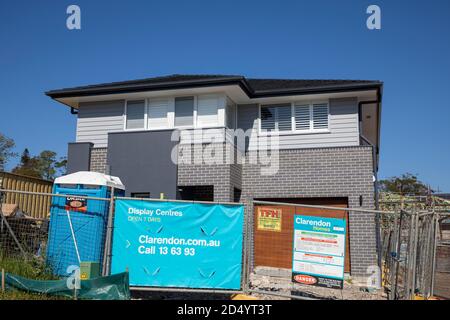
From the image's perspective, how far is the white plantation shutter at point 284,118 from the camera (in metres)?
16.0

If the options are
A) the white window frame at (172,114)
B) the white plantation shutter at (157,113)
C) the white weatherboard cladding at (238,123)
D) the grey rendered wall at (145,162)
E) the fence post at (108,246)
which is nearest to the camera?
the fence post at (108,246)

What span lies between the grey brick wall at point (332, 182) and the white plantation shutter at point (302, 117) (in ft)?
3.72

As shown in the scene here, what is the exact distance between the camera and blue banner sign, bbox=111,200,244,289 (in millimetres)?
9086

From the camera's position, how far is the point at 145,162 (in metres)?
14.8

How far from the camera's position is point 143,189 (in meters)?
14.6

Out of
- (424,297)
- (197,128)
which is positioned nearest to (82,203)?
(197,128)

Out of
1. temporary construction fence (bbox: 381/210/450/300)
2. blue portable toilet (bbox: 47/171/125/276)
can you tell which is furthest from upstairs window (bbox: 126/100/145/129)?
temporary construction fence (bbox: 381/210/450/300)

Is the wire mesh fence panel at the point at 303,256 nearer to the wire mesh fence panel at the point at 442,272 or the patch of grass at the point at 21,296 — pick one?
the wire mesh fence panel at the point at 442,272

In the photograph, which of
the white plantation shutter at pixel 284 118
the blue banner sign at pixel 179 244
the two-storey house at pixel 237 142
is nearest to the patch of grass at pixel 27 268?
the blue banner sign at pixel 179 244

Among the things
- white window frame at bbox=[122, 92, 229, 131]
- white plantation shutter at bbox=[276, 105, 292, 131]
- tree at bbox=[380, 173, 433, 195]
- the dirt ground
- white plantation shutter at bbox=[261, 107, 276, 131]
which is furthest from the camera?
tree at bbox=[380, 173, 433, 195]

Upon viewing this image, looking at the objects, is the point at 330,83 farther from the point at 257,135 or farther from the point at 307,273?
the point at 307,273

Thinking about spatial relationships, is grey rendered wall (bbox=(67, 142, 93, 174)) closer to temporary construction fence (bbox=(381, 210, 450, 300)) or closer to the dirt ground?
the dirt ground

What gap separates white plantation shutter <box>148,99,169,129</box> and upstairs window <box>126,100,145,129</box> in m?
0.34

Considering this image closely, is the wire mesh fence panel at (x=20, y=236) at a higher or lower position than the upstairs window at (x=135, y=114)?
lower
